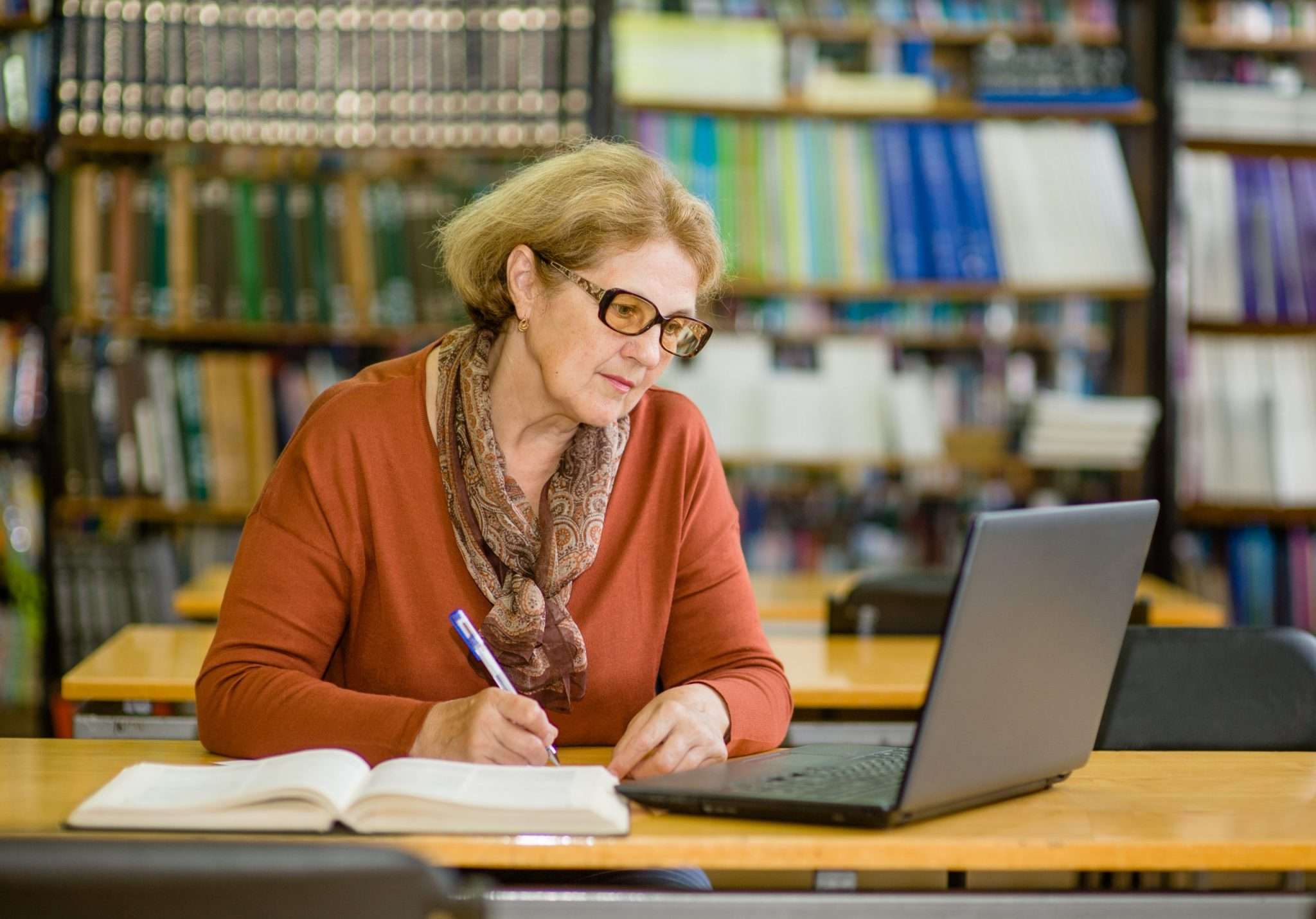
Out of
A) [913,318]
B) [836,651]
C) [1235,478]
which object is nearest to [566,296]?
[836,651]

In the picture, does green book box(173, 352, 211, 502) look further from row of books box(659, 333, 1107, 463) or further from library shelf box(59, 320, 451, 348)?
row of books box(659, 333, 1107, 463)

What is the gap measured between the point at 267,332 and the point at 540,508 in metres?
2.25

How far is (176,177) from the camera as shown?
387 centimetres

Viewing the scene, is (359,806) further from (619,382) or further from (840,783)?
(619,382)

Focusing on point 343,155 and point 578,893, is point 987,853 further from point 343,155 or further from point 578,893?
point 343,155

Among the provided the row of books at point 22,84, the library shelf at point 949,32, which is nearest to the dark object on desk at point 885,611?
the library shelf at point 949,32

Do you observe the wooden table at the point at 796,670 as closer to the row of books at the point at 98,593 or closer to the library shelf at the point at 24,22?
the row of books at the point at 98,593

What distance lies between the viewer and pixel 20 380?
13.0ft

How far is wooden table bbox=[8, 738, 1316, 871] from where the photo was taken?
3.97 feet

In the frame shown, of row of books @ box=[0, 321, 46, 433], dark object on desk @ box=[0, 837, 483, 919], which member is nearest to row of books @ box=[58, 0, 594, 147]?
row of books @ box=[0, 321, 46, 433]

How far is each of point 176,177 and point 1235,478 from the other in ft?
9.35

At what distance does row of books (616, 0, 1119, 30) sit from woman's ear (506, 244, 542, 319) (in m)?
2.32

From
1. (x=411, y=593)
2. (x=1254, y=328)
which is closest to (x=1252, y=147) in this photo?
(x=1254, y=328)

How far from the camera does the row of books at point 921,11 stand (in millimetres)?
3973
